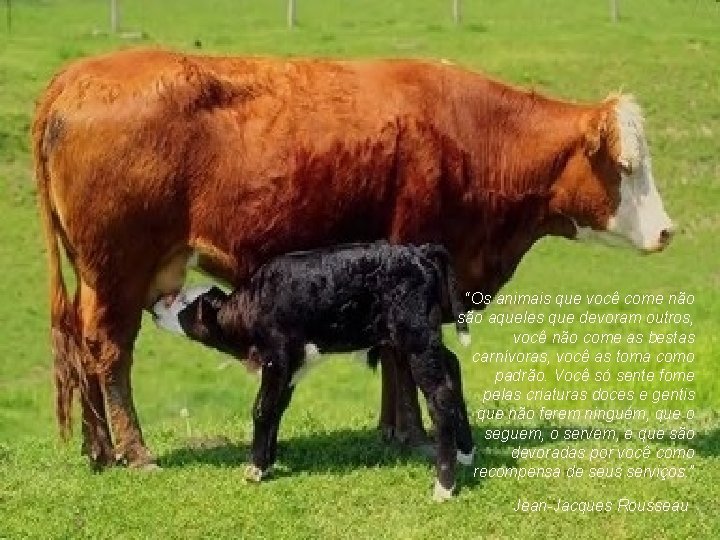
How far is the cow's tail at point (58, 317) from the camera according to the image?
724 cm

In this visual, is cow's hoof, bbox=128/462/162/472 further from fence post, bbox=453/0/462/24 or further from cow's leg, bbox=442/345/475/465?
fence post, bbox=453/0/462/24

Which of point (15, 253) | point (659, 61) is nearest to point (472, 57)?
point (659, 61)

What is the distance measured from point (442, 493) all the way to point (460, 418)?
47 centimetres

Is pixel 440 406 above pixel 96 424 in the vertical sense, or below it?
above

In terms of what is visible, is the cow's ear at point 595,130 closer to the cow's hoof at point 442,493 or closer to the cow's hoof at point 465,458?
the cow's hoof at point 465,458

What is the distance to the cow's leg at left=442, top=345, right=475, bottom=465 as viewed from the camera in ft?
22.7

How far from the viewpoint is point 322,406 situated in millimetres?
12336

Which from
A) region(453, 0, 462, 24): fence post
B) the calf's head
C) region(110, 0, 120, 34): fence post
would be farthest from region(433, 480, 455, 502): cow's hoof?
region(453, 0, 462, 24): fence post

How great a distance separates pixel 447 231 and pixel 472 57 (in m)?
17.5

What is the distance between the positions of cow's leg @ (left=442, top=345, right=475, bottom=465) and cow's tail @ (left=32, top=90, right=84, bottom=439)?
195 centimetres

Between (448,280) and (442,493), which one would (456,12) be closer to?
(448,280)

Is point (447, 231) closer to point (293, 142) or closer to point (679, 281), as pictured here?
point (293, 142)

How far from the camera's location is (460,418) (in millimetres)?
7074

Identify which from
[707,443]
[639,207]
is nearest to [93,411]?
[639,207]
